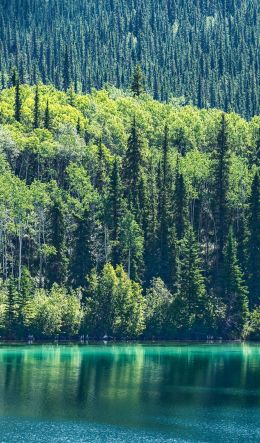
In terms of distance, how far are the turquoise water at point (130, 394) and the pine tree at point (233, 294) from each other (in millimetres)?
8937

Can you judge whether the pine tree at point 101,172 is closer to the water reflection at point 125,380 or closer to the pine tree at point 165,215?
the pine tree at point 165,215

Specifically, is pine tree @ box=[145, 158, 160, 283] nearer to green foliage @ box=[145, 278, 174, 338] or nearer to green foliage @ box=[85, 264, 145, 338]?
green foliage @ box=[145, 278, 174, 338]

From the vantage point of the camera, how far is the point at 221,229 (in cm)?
14912

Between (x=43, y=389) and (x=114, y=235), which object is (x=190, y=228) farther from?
(x=43, y=389)

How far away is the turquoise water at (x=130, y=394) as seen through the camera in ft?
235

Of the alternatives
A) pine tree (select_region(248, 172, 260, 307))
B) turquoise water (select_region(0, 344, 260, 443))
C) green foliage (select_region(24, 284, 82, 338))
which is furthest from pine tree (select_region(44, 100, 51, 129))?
turquoise water (select_region(0, 344, 260, 443))

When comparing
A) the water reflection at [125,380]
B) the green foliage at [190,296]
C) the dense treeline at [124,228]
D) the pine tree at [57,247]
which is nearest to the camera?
the water reflection at [125,380]

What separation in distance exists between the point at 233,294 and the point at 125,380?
139 ft

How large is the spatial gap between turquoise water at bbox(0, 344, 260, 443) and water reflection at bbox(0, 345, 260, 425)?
8 centimetres

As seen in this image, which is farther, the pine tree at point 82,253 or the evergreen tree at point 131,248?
the evergreen tree at point 131,248

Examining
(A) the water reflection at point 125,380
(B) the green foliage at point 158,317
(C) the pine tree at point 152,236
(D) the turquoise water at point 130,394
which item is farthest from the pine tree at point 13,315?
(C) the pine tree at point 152,236

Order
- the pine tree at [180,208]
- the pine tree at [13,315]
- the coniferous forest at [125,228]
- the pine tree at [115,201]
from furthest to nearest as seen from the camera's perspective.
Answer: the pine tree at [180,208], the pine tree at [115,201], the coniferous forest at [125,228], the pine tree at [13,315]

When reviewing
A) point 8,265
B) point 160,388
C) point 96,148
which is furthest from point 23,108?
point 160,388

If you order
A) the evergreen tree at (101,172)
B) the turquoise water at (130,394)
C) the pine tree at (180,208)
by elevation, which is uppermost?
the evergreen tree at (101,172)
